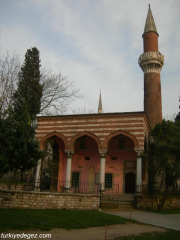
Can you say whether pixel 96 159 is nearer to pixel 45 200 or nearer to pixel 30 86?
pixel 30 86

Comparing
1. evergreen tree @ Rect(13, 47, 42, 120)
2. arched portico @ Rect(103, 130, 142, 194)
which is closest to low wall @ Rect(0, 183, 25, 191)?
evergreen tree @ Rect(13, 47, 42, 120)

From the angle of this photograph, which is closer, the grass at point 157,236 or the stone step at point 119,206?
the grass at point 157,236

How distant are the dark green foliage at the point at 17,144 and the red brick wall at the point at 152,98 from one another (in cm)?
1408

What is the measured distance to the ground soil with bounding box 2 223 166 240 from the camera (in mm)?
6645

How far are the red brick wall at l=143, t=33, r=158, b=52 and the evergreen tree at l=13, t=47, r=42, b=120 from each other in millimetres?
11258

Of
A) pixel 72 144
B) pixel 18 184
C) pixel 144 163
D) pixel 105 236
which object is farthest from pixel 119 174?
pixel 105 236

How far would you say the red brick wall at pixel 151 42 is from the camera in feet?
83.3

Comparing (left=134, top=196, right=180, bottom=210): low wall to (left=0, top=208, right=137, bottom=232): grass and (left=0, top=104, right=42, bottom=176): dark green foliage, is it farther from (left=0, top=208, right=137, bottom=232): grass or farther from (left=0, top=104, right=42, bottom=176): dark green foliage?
(left=0, top=104, right=42, bottom=176): dark green foliage

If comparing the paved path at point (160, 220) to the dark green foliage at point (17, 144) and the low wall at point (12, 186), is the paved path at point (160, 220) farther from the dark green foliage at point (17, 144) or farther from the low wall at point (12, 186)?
the low wall at point (12, 186)

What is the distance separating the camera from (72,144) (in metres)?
17.0

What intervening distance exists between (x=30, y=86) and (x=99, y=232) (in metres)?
15.8

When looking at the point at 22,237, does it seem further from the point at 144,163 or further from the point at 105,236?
the point at 144,163

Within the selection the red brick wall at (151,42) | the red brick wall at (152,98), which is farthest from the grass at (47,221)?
the red brick wall at (151,42)

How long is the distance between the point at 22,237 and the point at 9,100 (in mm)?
15914
